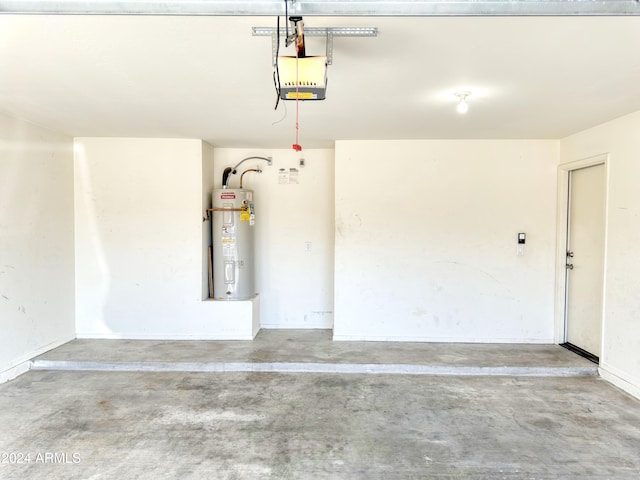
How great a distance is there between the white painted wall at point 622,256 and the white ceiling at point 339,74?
256mm

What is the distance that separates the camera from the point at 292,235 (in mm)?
5164

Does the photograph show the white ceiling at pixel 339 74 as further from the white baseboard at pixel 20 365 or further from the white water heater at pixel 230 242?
the white baseboard at pixel 20 365

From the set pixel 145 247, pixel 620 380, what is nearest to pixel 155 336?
pixel 145 247

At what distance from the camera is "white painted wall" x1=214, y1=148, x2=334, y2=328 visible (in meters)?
5.13

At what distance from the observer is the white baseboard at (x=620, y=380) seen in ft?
10.8

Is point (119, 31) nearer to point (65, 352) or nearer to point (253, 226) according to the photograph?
point (253, 226)

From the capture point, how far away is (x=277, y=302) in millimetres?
5191

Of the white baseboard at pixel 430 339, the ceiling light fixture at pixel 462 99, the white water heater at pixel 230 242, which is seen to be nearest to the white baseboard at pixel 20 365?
the white water heater at pixel 230 242

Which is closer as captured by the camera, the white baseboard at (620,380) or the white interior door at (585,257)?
the white baseboard at (620,380)

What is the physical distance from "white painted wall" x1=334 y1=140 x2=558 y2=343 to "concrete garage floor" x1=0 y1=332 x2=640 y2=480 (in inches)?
23.0

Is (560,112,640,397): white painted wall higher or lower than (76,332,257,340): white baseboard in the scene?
higher

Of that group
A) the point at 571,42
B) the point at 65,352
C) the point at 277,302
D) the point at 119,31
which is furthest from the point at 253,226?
the point at 571,42

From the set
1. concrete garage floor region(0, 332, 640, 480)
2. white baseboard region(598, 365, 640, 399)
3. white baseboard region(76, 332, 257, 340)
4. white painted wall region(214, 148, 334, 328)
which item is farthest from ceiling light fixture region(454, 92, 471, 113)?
white baseboard region(76, 332, 257, 340)

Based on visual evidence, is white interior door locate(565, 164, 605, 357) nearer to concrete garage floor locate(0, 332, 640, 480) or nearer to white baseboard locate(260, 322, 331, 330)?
concrete garage floor locate(0, 332, 640, 480)
